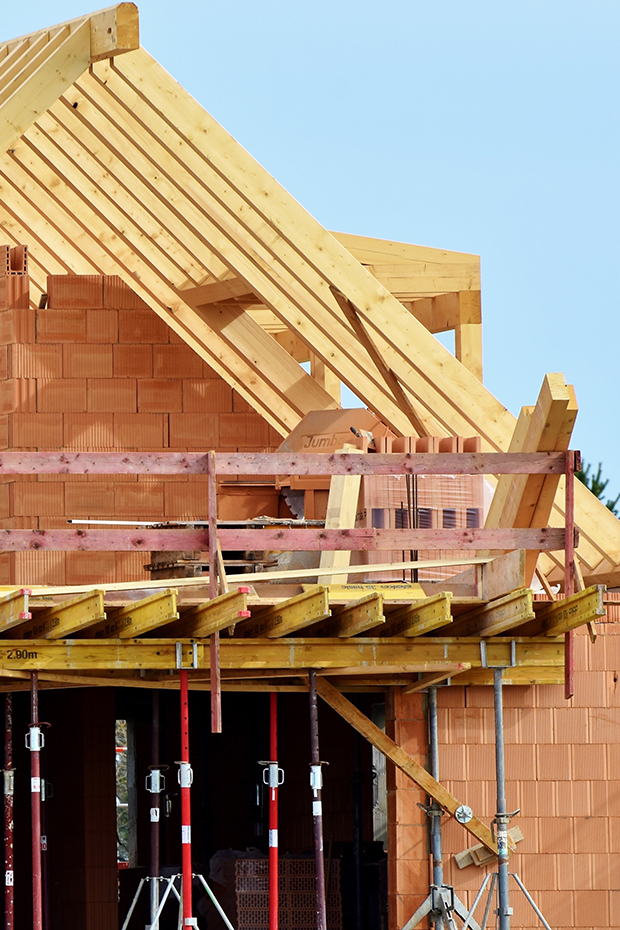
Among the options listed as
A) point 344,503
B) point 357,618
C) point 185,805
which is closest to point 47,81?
point 344,503

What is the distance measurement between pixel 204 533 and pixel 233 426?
177 inches

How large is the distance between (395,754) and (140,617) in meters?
2.42

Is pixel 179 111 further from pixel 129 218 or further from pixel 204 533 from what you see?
pixel 204 533

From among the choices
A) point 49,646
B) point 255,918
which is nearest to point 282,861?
point 255,918

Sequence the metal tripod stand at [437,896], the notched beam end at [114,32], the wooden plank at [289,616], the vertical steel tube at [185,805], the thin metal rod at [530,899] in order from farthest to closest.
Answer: the metal tripod stand at [437,896] < the thin metal rod at [530,899] < the notched beam end at [114,32] < the vertical steel tube at [185,805] < the wooden plank at [289,616]

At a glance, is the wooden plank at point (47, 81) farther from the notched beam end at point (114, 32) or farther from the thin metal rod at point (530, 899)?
the thin metal rod at point (530, 899)

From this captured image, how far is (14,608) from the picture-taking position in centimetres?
930

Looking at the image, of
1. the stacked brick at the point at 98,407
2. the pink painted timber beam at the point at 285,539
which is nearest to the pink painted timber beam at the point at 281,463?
the pink painted timber beam at the point at 285,539

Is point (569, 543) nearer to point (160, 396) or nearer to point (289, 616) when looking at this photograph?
point (289, 616)

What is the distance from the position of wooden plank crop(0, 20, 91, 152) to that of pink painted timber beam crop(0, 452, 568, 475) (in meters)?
2.62

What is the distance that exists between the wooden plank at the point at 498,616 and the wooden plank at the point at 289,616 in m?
1.14

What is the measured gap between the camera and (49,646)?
993 centimetres

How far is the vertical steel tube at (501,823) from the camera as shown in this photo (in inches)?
396

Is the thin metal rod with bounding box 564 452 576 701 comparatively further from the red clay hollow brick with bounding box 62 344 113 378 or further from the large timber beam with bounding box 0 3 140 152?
the red clay hollow brick with bounding box 62 344 113 378
